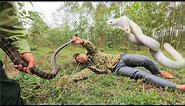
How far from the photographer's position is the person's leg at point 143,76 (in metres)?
4.22

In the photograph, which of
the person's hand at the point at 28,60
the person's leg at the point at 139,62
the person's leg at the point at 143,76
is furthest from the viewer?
the person's leg at the point at 139,62

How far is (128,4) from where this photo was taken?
889 centimetres

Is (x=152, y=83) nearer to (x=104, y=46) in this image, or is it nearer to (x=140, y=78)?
(x=140, y=78)

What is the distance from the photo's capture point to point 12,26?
242cm

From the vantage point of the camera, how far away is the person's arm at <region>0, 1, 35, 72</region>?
7.50 ft

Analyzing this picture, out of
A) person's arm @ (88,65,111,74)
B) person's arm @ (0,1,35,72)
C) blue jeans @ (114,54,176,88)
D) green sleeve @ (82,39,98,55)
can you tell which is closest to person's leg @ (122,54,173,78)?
blue jeans @ (114,54,176,88)

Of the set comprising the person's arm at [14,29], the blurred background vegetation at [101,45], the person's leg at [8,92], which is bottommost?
the blurred background vegetation at [101,45]

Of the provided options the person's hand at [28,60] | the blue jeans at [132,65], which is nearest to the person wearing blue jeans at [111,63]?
the blue jeans at [132,65]

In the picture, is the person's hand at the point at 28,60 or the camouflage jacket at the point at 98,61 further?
the camouflage jacket at the point at 98,61

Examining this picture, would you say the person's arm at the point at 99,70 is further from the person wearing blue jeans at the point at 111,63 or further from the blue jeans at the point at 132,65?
the blue jeans at the point at 132,65

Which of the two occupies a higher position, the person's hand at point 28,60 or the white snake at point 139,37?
the person's hand at point 28,60

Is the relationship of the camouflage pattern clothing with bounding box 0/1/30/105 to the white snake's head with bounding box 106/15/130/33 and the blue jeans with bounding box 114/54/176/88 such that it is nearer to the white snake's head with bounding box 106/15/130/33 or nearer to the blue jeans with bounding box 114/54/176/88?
the white snake's head with bounding box 106/15/130/33

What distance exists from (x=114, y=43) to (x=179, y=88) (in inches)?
249

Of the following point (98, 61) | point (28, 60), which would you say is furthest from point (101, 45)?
point (28, 60)
